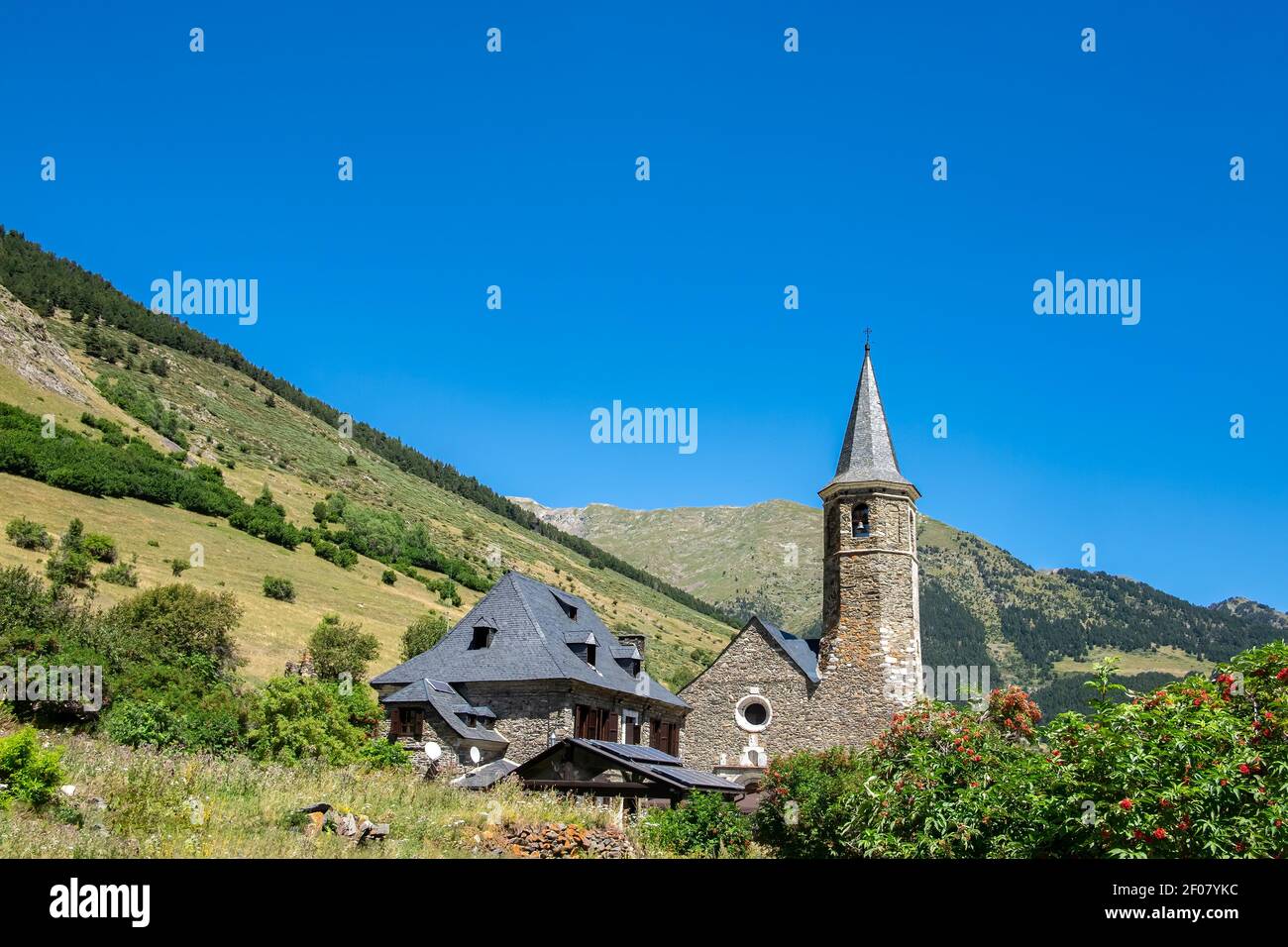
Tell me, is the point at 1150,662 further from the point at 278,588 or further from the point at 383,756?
the point at 383,756

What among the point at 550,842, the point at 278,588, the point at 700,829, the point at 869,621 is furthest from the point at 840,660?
the point at 278,588

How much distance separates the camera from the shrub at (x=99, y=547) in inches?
2138

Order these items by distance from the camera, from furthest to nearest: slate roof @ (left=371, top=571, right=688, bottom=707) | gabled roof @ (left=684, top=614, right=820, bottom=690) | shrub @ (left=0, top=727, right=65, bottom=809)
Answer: gabled roof @ (left=684, top=614, right=820, bottom=690), slate roof @ (left=371, top=571, right=688, bottom=707), shrub @ (left=0, top=727, right=65, bottom=809)

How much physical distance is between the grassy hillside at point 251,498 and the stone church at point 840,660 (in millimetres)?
22284

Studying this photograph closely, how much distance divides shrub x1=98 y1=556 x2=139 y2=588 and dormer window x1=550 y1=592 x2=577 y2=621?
24511 millimetres

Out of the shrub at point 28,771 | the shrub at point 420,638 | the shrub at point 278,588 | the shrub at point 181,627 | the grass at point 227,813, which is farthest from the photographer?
the shrub at point 278,588

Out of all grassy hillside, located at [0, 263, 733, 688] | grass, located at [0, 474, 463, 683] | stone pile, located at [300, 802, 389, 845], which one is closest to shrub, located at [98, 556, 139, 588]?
grass, located at [0, 474, 463, 683]

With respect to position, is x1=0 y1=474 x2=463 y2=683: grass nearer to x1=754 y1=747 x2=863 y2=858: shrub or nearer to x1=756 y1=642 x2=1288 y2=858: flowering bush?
x1=754 y1=747 x2=863 y2=858: shrub

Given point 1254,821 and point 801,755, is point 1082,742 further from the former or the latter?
point 801,755

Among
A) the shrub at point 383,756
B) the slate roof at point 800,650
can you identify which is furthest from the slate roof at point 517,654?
the slate roof at point 800,650

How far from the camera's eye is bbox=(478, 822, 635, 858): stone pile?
16922 mm

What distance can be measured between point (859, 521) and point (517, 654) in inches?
642

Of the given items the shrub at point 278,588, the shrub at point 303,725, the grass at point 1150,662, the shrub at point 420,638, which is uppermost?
the shrub at point 278,588

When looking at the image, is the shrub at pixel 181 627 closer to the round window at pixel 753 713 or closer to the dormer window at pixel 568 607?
the dormer window at pixel 568 607
